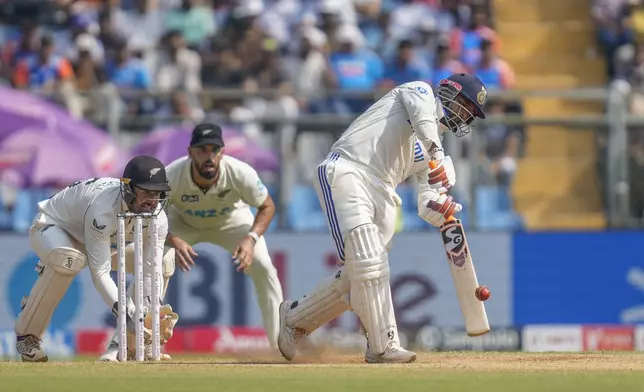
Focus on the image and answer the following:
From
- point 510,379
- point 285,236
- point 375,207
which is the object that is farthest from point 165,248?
point 285,236

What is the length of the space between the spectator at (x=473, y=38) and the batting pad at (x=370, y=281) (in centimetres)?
781

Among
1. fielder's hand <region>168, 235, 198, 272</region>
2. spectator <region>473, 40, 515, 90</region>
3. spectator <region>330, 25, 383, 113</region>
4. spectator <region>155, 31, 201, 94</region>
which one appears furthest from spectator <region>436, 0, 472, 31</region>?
fielder's hand <region>168, 235, 198, 272</region>

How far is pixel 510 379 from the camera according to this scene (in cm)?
878

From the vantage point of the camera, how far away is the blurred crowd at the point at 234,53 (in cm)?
1627

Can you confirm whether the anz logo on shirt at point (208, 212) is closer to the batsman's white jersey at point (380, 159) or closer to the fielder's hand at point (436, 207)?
the batsman's white jersey at point (380, 159)

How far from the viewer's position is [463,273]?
10.1 metres

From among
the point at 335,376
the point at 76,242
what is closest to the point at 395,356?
the point at 335,376

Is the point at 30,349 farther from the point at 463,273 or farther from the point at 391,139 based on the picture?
the point at 463,273

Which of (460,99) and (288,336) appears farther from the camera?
(288,336)

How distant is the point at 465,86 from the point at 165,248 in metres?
2.68

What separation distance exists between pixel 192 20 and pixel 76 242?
841 centimetres

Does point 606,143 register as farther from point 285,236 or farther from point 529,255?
point 285,236

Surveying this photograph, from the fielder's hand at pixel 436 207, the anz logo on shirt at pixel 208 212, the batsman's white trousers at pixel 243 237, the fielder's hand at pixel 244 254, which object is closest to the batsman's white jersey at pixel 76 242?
the fielder's hand at pixel 244 254

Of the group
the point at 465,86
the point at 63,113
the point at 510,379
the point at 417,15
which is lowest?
the point at 510,379
